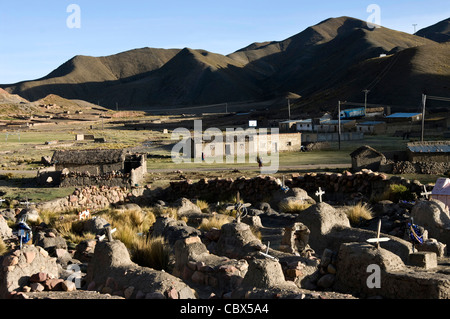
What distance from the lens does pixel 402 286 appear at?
7566 mm

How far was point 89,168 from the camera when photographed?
31297mm

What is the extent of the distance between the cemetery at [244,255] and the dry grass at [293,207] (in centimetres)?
4

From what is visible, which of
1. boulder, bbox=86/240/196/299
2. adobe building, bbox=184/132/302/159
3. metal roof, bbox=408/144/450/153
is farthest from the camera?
adobe building, bbox=184/132/302/159

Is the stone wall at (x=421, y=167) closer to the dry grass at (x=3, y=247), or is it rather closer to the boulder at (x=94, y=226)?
the boulder at (x=94, y=226)

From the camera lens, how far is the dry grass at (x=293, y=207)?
58.8 ft

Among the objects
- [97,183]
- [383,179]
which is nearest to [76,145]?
[97,183]

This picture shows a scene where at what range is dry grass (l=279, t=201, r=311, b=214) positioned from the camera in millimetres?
17922

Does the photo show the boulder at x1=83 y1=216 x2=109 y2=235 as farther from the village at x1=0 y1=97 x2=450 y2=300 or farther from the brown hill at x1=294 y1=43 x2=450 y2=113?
the brown hill at x1=294 y1=43 x2=450 y2=113

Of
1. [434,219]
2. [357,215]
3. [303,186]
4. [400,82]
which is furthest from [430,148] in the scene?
[400,82]

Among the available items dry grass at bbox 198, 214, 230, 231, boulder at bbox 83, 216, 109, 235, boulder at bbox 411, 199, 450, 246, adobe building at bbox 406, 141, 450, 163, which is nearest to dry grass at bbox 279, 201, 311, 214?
dry grass at bbox 198, 214, 230, 231

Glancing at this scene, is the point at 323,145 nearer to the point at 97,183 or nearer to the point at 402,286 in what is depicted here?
the point at 97,183

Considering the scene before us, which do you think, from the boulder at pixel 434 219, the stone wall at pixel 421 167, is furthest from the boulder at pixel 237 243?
the stone wall at pixel 421 167

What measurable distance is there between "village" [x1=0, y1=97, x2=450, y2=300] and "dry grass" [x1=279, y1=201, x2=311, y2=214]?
55mm
